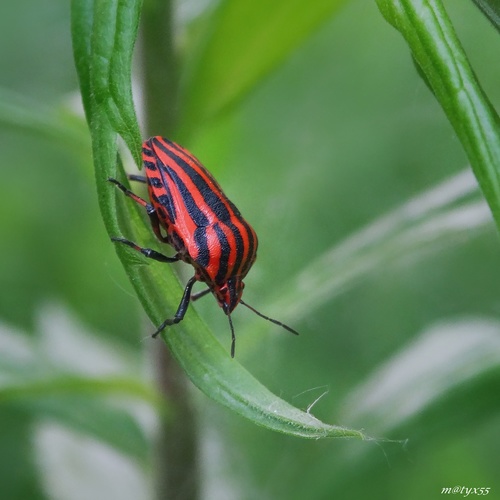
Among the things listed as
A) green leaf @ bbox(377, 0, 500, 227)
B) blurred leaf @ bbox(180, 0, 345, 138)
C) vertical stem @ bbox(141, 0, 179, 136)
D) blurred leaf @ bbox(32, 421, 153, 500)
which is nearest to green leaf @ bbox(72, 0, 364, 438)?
green leaf @ bbox(377, 0, 500, 227)

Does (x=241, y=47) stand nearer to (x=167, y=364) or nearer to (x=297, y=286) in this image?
(x=297, y=286)

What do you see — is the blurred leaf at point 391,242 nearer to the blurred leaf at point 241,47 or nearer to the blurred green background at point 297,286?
the blurred green background at point 297,286

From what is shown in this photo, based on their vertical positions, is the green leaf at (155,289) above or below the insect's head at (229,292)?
below

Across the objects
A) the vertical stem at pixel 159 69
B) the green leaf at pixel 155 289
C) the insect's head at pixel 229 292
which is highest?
the vertical stem at pixel 159 69

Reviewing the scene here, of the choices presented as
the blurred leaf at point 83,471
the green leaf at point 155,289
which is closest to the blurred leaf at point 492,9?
the green leaf at point 155,289

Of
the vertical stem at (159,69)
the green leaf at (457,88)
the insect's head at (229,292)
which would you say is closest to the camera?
the green leaf at (457,88)
